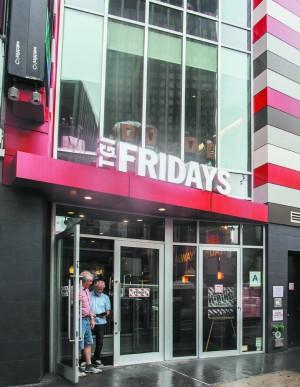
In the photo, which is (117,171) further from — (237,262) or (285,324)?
(285,324)

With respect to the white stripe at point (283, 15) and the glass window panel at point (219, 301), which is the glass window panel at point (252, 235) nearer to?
the glass window panel at point (219, 301)

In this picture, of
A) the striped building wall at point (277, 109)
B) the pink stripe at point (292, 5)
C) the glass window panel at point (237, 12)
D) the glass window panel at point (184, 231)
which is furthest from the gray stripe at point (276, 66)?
the glass window panel at point (184, 231)

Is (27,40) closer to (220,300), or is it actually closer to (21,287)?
(21,287)

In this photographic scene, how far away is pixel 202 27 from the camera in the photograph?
1174cm

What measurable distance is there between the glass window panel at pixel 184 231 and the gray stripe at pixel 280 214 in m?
1.90

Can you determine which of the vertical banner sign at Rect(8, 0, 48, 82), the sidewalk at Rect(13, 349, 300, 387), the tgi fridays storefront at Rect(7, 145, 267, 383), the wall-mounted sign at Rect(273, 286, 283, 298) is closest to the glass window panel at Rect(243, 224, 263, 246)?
the tgi fridays storefront at Rect(7, 145, 267, 383)

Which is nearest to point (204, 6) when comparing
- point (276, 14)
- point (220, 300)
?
point (276, 14)

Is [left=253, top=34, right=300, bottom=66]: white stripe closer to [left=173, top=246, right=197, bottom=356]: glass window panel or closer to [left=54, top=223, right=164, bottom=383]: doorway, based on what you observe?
[left=173, top=246, right=197, bottom=356]: glass window panel

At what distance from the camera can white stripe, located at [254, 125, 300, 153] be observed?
11.4 meters

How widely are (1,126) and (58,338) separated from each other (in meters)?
3.71

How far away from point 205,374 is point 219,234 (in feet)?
10.7

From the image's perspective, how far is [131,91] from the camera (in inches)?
418

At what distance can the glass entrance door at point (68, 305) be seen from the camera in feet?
24.8

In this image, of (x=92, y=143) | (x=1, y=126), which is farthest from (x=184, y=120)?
(x=1, y=126)
